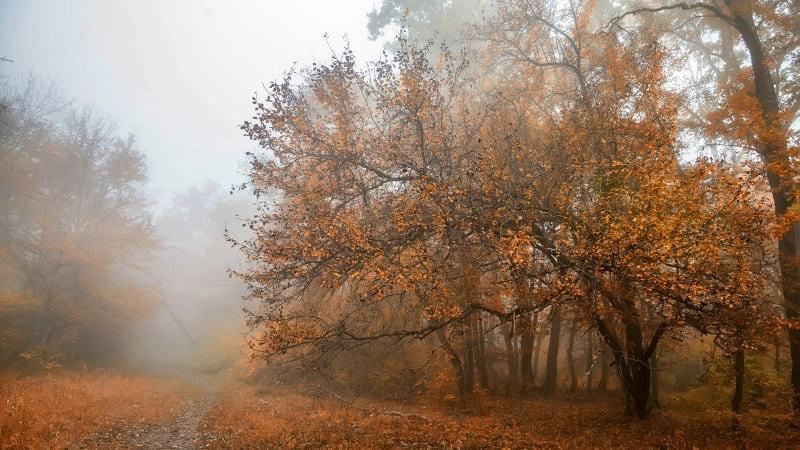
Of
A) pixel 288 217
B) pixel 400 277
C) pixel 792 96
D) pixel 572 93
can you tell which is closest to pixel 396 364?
pixel 288 217

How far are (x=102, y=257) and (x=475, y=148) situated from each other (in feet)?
74.2

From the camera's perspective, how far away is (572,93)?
1368 centimetres

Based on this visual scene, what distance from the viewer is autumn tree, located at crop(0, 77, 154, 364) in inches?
847

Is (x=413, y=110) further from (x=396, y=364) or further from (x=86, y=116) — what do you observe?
(x=86, y=116)

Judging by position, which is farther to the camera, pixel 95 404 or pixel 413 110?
pixel 95 404

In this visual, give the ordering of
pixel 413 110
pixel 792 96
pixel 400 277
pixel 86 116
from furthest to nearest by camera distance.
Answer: pixel 86 116 → pixel 792 96 → pixel 413 110 → pixel 400 277

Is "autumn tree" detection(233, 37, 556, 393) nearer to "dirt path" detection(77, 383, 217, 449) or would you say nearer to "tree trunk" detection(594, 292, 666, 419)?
"tree trunk" detection(594, 292, 666, 419)

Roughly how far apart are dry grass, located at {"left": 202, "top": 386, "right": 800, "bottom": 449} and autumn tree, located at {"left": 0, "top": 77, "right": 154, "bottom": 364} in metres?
13.7

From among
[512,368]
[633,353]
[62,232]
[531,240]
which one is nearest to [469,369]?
[512,368]

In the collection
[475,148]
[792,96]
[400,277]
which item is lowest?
[400,277]

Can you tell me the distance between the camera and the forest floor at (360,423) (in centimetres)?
973

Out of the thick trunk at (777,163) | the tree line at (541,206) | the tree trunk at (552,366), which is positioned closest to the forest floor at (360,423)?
the tree trunk at (552,366)

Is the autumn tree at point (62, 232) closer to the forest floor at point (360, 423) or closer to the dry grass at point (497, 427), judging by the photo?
the forest floor at point (360, 423)

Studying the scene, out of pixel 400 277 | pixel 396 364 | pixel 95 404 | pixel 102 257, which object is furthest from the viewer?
pixel 102 257
